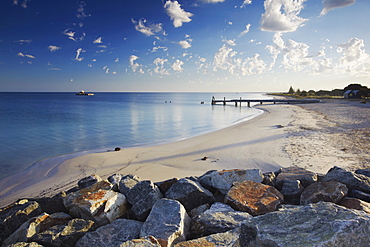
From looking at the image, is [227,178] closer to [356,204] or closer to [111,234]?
[356,204]

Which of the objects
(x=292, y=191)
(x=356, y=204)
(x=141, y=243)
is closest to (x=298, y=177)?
(x=292, y=191)

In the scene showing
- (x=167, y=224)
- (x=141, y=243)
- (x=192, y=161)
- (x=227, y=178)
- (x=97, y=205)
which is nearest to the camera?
(x=141, y=243)

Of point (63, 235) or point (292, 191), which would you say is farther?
point (292, 191)

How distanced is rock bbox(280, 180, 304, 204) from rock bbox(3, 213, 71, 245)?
448 centimetres

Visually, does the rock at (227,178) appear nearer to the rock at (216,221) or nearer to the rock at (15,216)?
the rock at (216,221)

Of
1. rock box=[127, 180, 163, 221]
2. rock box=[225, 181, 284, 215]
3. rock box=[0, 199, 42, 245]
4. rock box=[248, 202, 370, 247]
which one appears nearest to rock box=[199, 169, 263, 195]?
rock box=[225, 181, 284, 215]

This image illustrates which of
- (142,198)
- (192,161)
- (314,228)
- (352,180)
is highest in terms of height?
(314,228)

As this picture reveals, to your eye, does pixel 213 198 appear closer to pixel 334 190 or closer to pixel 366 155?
pixel 334 190

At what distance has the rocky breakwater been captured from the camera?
207 centimetres

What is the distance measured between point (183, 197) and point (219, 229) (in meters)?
1.19

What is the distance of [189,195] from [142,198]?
0.96 meters

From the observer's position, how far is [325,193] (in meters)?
3.87

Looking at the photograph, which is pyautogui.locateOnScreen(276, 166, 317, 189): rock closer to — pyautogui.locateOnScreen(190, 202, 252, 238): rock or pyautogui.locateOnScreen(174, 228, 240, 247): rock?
pyautogui.locateOnScreen(190, 202, 252, 238): rock

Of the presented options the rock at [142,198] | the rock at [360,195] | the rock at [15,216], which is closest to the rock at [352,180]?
the rock at [360,195]
